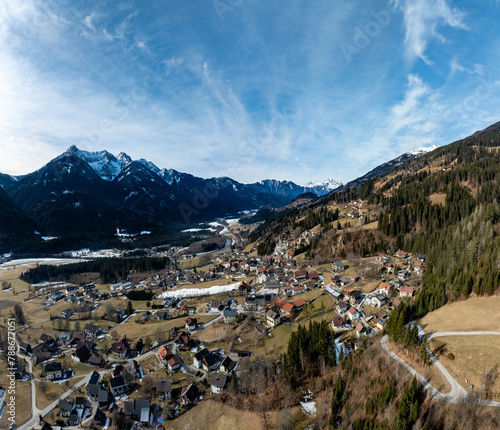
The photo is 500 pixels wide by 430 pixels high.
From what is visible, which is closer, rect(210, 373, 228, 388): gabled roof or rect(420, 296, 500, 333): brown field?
rect(420, 296, 500, 333): brown field

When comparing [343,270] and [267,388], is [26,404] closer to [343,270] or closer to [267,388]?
[267,388]

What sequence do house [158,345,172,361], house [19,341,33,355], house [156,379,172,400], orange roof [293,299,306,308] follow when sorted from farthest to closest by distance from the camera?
1. orange roof [293,299,306,308]
2. house [19,341,33,355]
3. house [158,345,172,361]
4. house [156,379,172,400]

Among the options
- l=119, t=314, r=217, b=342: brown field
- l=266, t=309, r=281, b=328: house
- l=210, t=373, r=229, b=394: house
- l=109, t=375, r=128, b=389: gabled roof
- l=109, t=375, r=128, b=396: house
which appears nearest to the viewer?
l=210, t=373, r=229, b=394: house

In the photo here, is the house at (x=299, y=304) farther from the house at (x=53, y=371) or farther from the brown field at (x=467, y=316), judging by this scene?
the house at (x=53, y=371)

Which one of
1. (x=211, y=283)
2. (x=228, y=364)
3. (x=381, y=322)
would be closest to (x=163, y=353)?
(x=228, y=364)

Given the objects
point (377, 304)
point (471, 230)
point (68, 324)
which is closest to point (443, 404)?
point (377, 304)

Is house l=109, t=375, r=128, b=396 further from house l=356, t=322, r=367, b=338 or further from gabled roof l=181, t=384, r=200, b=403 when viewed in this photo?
house l=356, t=322, r=367, b=338

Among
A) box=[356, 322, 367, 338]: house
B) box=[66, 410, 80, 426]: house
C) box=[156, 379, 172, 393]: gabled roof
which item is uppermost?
box=[356, 322, 367, 338]: house

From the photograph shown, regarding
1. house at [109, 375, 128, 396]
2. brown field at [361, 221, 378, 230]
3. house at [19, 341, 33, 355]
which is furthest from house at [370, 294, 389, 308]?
house at [19, 341, 33, 355]
